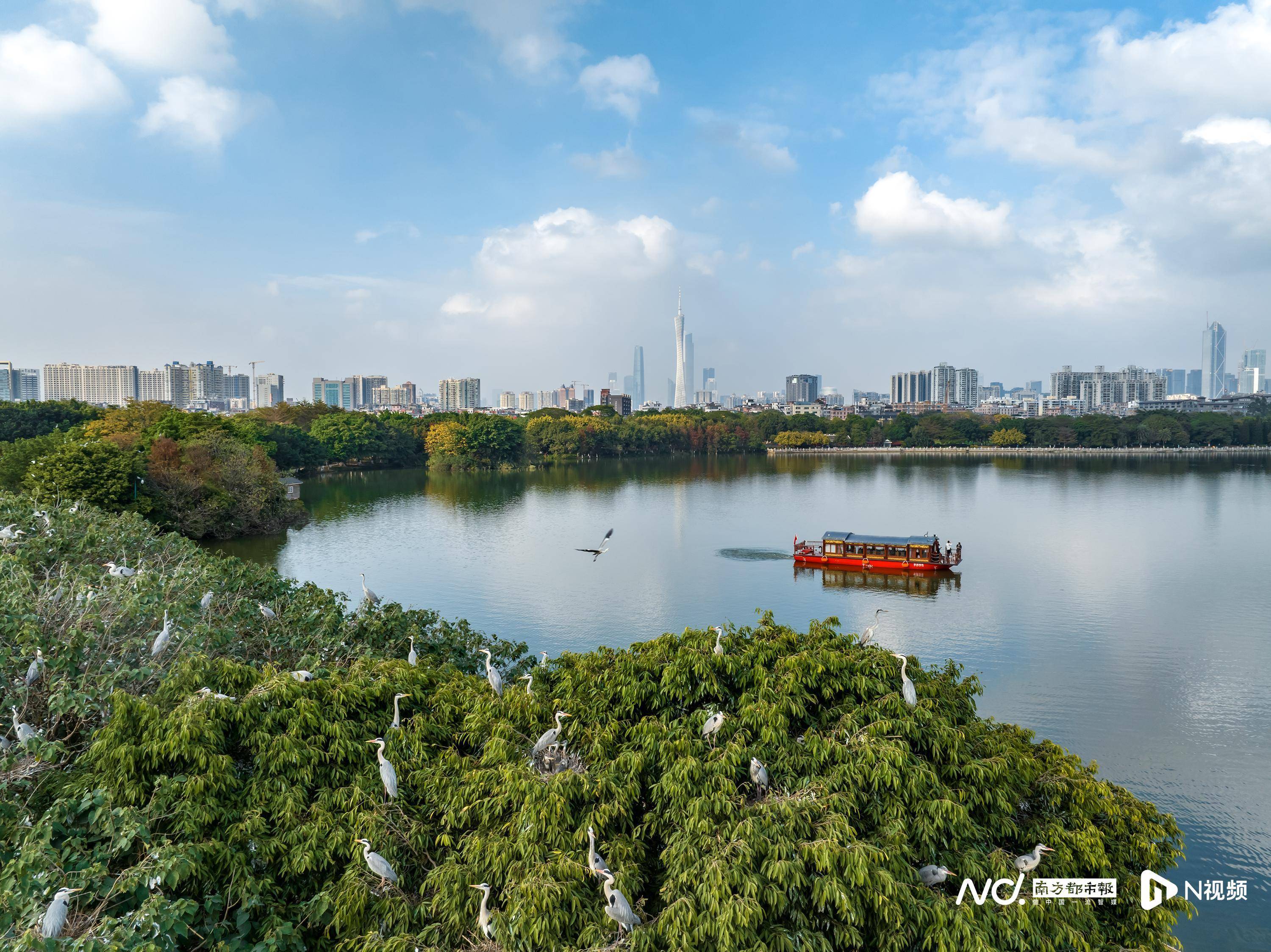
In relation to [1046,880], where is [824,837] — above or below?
above

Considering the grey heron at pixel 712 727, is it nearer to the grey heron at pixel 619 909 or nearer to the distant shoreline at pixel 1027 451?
the grey heron at pixel 619 909

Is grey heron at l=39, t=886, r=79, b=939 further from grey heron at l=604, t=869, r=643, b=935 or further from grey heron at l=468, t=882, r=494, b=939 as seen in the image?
grey heron at l=604, t=869, r=643, b=935

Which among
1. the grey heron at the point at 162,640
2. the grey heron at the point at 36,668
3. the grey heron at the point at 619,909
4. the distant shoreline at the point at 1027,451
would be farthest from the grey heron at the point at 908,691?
the distant shoreline at the point at 1027,451

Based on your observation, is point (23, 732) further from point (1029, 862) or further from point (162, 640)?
point (1029, 862)

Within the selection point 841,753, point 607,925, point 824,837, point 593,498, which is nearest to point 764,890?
point 824,837

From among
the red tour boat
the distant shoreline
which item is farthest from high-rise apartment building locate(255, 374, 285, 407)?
the red tour boat

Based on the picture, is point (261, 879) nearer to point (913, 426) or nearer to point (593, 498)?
point (593, 498)
